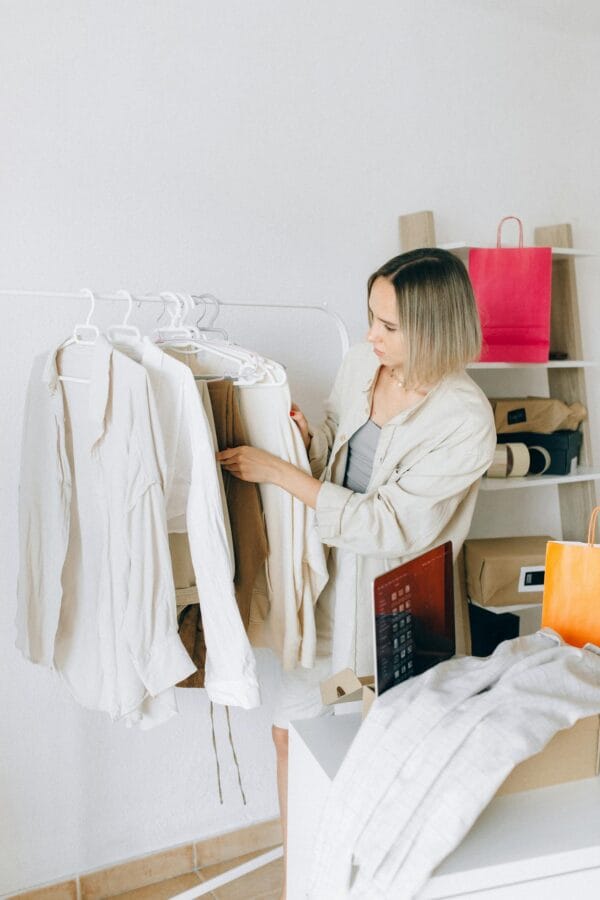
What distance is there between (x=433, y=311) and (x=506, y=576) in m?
0.94

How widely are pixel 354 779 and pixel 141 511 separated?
26.3 inches

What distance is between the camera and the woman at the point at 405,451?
1.73 metres

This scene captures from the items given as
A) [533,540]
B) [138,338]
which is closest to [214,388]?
[138,338]

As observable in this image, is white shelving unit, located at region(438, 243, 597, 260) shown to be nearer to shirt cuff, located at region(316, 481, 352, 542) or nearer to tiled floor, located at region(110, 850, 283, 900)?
shirt cuff, located at region(316, 481, 352, 542)

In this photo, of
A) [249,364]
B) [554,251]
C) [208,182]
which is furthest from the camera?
[554,251]

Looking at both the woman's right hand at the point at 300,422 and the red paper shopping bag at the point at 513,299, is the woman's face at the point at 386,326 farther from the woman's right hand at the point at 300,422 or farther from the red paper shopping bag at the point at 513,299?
the red paper shopping bag at the point at 513,299

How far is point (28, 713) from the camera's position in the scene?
2.02 meters

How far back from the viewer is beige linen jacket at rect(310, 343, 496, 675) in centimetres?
173

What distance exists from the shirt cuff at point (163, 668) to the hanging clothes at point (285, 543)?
1.15 ft

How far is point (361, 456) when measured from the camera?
1.92 metres

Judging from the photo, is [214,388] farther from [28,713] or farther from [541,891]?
[541,891]

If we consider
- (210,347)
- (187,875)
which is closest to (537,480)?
(210,347)

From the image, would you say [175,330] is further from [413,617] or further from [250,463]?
[413,617]

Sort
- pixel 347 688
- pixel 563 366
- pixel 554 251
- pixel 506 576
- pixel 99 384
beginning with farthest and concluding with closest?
pixel 563 366
pixel 554 251
pixel 506 576
pixel 99 384
pixel 347 688
